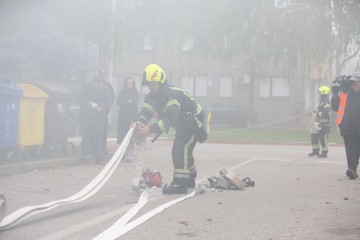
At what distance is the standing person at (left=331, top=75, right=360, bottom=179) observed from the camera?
30.1ft

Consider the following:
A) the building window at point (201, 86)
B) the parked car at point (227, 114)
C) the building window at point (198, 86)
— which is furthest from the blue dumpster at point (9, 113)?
the building window at point (201, 86)

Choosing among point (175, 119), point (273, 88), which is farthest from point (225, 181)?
point (273, 88)

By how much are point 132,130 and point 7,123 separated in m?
3.59

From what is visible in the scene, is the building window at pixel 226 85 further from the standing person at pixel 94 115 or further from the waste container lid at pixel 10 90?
the waste container lid at pixel 10 90

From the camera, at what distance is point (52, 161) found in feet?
35.2

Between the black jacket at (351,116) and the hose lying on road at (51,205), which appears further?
the black jacket at (351,116)

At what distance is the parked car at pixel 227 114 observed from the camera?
33750 mm

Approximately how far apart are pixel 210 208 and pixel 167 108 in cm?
147

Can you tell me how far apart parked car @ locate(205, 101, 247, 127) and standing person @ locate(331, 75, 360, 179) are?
24.2 m

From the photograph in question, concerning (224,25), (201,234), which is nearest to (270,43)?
(224,25)

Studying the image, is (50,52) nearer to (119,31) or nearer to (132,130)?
(119,31)

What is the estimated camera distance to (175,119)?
7176 millimetres

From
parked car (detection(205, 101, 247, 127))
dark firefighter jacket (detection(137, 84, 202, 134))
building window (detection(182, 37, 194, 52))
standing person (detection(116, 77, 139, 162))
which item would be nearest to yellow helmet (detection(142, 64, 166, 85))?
dark firefighter jacket (detection(137, 84, 202, 134))

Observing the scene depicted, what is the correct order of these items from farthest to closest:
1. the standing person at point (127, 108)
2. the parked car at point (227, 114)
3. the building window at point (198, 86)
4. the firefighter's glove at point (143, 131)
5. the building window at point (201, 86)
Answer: the building window at point (201, 86) → the building window at point (198, 86) → the parked car at point (227, 114) → the standing person at point (127, 108) → the firefighter's glove at point (143, 131)
